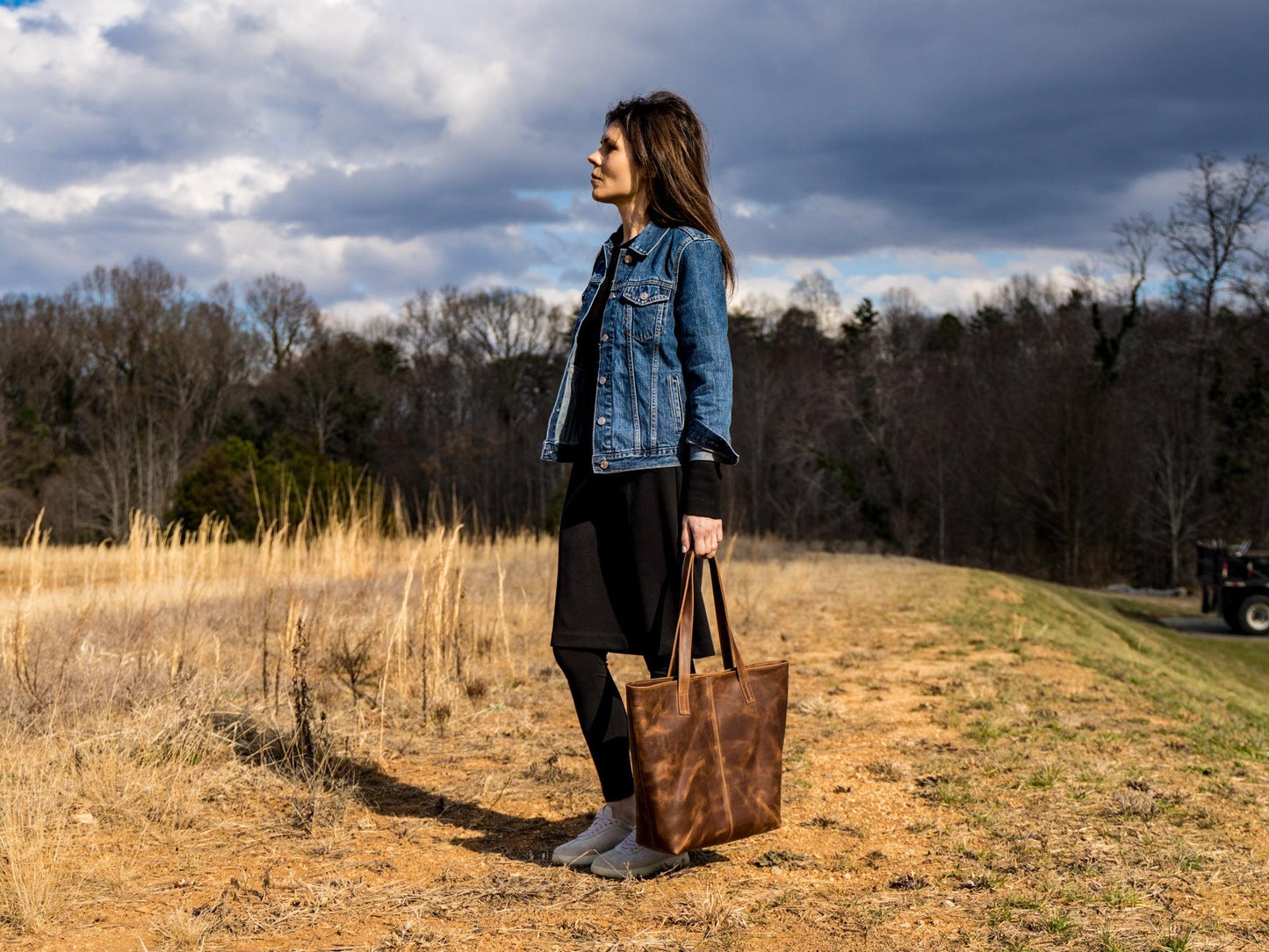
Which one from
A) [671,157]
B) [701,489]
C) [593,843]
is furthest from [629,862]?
[671,157]

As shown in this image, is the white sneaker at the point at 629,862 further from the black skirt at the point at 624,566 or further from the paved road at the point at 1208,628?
the paved road at the point at 1208,628

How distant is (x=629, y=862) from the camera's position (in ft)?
9.30

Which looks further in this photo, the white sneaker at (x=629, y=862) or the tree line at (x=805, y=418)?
the tree line at (x=805, y=418)

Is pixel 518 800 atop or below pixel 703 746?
below

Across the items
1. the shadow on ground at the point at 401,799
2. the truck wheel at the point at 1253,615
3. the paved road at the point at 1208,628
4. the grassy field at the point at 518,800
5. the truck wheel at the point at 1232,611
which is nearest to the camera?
the grassy field at the point at 518,800

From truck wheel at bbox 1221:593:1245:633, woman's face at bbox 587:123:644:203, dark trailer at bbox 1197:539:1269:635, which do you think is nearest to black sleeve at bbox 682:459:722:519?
woman's face at bbox 587:123:644:203

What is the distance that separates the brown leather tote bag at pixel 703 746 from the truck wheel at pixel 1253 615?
18.2 m

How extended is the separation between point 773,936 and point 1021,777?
1.74 meters

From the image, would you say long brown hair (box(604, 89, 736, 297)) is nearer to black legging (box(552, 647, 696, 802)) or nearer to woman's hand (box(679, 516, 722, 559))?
woman's hand (box(679, 516, 722, 559))

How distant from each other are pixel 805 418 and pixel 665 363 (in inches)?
1323

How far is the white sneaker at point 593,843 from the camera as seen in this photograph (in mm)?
2922

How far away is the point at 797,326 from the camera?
46.7 m

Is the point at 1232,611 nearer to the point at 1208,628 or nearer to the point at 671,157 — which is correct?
the point at 1208,628

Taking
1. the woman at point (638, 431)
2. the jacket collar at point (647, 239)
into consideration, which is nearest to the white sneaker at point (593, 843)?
the woman at point (638, 431)
